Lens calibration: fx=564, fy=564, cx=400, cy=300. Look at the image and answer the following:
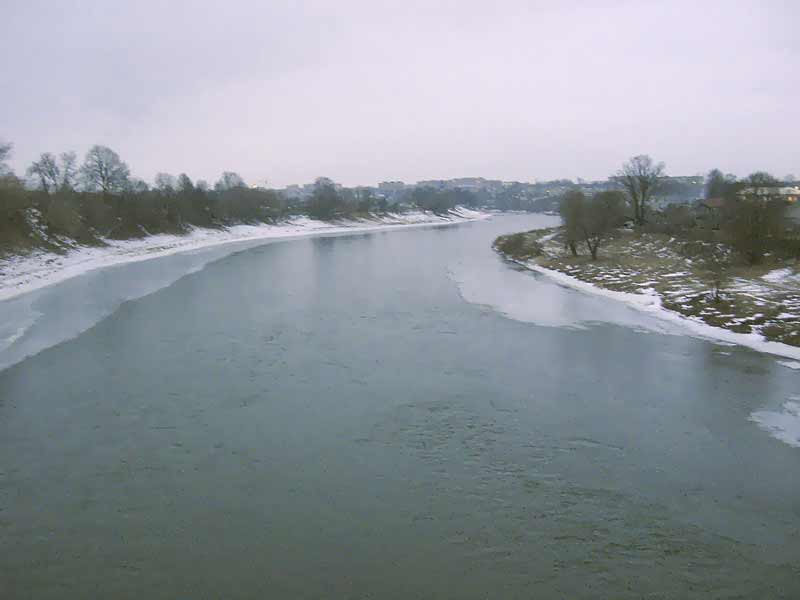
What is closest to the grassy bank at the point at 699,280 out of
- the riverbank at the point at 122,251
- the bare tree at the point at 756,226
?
the bare tree at the point at 756,226

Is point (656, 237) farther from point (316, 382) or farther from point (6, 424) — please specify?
point (6, 424)

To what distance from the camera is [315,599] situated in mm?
5129

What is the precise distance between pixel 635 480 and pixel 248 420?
19.3 ft

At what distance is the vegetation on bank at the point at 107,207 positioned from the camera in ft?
112

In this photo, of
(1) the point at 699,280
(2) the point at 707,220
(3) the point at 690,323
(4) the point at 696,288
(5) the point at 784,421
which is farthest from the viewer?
(2) the point at 707,220

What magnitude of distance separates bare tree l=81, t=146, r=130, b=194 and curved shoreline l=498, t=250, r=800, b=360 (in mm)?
55684

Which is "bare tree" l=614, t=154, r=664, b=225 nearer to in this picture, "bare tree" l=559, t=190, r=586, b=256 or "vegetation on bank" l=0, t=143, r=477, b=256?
"bare tree" l=559, t=190, r=586, b=256

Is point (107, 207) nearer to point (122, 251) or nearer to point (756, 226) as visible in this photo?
point (122, 251)

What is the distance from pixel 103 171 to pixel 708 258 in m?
62.6

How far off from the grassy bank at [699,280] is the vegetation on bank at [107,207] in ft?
97.3

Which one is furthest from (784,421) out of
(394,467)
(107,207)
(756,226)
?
(107,207)

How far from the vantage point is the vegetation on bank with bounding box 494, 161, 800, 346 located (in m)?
16.5

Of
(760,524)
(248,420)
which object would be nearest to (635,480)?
(760,524)

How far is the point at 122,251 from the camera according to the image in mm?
39719
